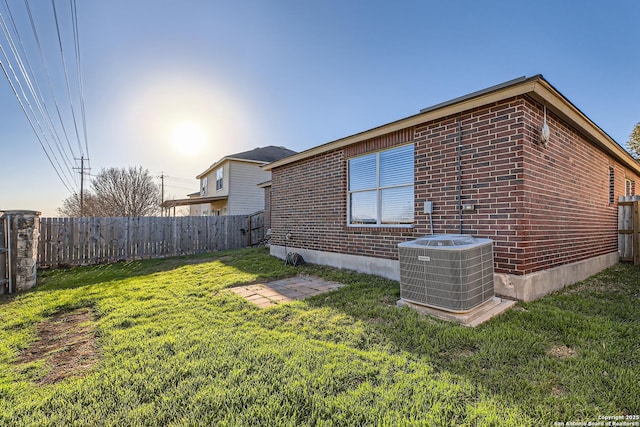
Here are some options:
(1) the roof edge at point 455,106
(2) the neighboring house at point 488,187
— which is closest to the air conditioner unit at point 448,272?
(2) the neighboring house at point 488,187

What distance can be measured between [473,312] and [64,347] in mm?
4535

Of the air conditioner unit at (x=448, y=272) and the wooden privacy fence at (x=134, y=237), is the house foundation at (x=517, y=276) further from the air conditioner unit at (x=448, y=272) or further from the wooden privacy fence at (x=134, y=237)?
the wooden privacy fence at (x=134, y=237)

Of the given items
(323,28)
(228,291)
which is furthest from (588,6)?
(228,291)

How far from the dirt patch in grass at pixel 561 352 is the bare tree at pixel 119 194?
2723 centimetres

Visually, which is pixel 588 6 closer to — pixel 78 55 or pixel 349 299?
pixel 349 299

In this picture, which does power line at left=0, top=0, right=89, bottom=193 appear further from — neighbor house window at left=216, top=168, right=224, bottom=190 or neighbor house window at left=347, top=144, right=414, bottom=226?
neighbor house window at left=347, top=144, right=414, bottom=226

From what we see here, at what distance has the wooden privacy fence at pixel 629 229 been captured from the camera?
700 centimetres

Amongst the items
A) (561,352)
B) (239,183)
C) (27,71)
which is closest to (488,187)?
(561,352)

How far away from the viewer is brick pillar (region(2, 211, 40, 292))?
532 centimetres

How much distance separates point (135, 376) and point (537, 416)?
284cm

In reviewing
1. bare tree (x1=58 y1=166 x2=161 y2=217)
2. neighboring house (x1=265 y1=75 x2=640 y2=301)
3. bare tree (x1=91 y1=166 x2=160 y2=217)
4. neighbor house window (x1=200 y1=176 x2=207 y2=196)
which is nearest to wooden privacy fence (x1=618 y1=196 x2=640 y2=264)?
neighboring house (x1=265 y1=75 x2=640 y2=301)

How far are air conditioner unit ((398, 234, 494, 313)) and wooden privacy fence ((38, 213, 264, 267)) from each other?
9.88 meters

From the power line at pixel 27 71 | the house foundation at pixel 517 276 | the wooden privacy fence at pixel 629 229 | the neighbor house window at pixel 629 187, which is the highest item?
the power line at pixel 27 71

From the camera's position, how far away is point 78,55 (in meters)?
8.41
